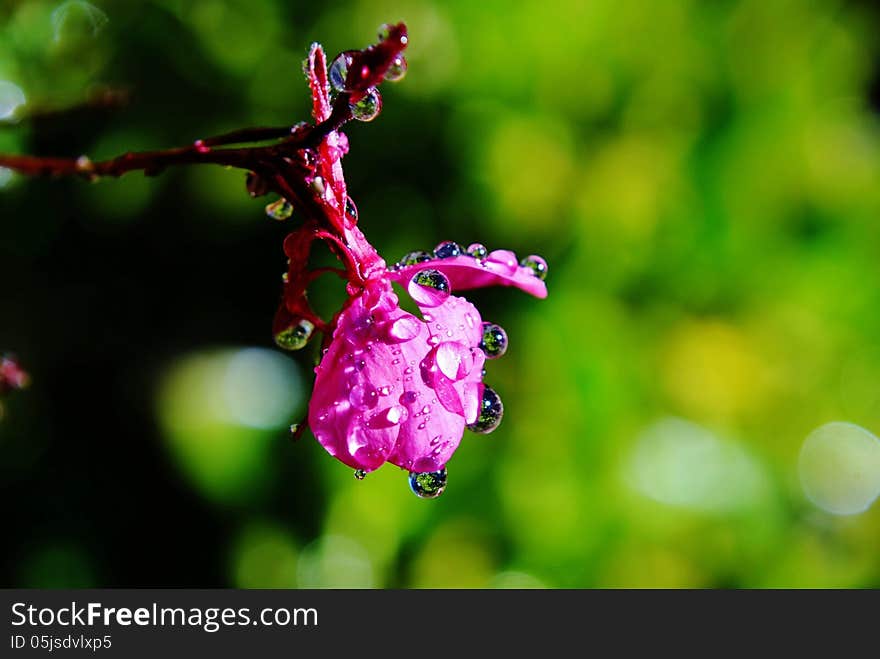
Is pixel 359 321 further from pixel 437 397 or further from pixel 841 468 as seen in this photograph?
pixel 841 468

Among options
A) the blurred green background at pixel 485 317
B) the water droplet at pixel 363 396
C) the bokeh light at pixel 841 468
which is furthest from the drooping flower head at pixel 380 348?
the bokeh light at pixel 841 468

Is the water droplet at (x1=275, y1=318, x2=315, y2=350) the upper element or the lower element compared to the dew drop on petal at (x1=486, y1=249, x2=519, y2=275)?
lower

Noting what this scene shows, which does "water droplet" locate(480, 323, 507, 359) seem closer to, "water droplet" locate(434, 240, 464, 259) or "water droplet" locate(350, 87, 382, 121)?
"water droplet" locate(434, 240, 464, 259)

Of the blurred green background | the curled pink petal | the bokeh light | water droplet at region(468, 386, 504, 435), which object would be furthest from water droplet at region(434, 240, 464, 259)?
the bokeh light

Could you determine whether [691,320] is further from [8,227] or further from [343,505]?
[8,227]

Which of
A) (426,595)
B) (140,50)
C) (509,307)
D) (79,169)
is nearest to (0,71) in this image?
(140,50)

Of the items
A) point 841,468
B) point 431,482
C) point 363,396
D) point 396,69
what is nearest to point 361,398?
point 363,396

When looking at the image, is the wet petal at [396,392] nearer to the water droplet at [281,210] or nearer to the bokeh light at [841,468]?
the water droplet at [281,210]
